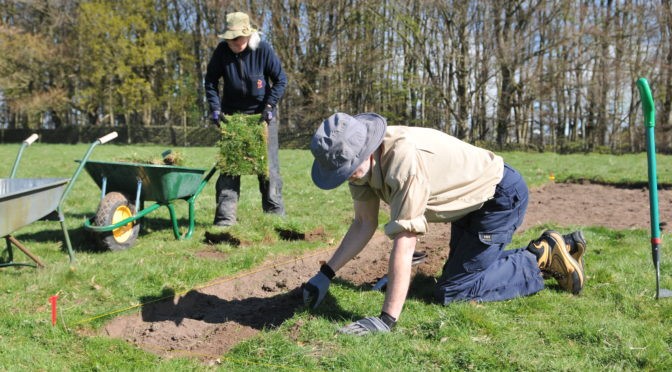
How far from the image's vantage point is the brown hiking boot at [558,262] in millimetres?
4105

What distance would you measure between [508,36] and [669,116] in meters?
9.15

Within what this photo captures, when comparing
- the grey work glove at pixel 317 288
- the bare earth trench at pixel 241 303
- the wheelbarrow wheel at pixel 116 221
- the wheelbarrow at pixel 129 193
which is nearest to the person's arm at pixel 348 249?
the grey work glove at pixel 317 288

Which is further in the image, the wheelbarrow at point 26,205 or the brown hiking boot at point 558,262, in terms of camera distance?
the brown hiking boot at point 558,262

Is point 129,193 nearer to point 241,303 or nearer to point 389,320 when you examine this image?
point 241,303

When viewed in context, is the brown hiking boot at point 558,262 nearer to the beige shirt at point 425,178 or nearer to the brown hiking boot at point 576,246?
the brown hiking boot at point 576,246

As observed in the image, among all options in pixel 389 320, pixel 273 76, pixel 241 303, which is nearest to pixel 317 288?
pixel 389 320

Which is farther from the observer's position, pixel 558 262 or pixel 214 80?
pixel 214 80

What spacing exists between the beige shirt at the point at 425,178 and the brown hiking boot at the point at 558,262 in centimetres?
78

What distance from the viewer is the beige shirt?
3164 millimetres

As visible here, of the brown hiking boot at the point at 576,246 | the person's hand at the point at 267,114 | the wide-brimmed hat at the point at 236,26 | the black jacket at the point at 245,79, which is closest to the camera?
the brown hiking boot at the point at 576,246

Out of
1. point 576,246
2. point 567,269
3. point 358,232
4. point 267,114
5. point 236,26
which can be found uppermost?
point 236,26

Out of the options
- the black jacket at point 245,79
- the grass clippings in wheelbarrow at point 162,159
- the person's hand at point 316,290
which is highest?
the black jacket at point 245,79

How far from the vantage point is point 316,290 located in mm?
3781

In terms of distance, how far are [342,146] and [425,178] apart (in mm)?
530
